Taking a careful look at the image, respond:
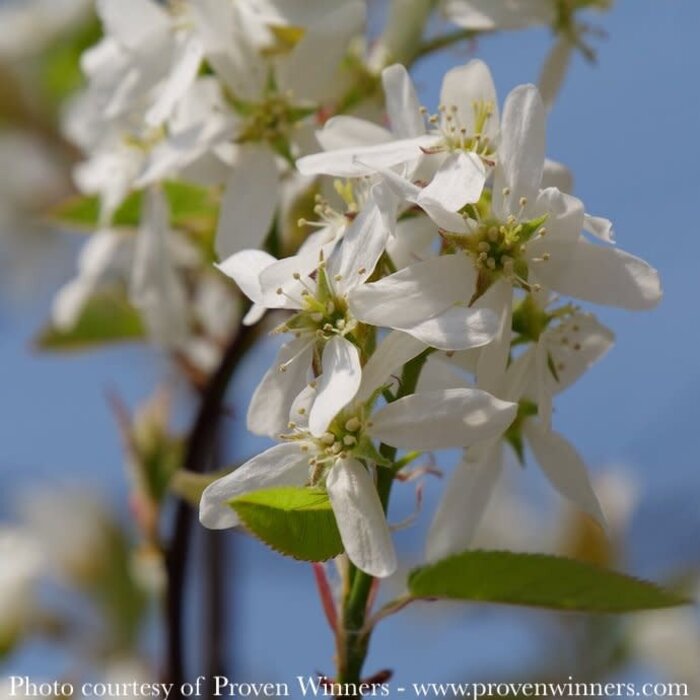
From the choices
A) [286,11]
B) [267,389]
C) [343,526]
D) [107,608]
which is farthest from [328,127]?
[107,608]

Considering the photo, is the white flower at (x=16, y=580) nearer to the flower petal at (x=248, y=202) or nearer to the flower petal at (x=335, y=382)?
the flower petal at (x=248, y=202)

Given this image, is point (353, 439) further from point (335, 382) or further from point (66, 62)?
point (66, 62)

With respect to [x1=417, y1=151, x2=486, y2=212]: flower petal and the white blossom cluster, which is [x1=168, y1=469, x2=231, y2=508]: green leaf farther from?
[x1=417, y1=151, x2=486, y2=212]: flower petal

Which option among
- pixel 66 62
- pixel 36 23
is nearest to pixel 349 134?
pixel 66 62

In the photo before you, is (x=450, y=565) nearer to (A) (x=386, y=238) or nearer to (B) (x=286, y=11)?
(A) (x=386, y=238)

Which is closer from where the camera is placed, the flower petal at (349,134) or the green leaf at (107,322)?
the flower petal at (349,134)

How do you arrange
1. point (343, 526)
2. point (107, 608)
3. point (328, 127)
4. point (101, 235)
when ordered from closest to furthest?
point (343, 526) < point (328, 127) < point (101, 235) < point (107, 608)

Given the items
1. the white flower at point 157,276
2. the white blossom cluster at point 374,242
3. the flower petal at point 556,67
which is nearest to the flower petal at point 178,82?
the white blossom cluster at point 374,242
